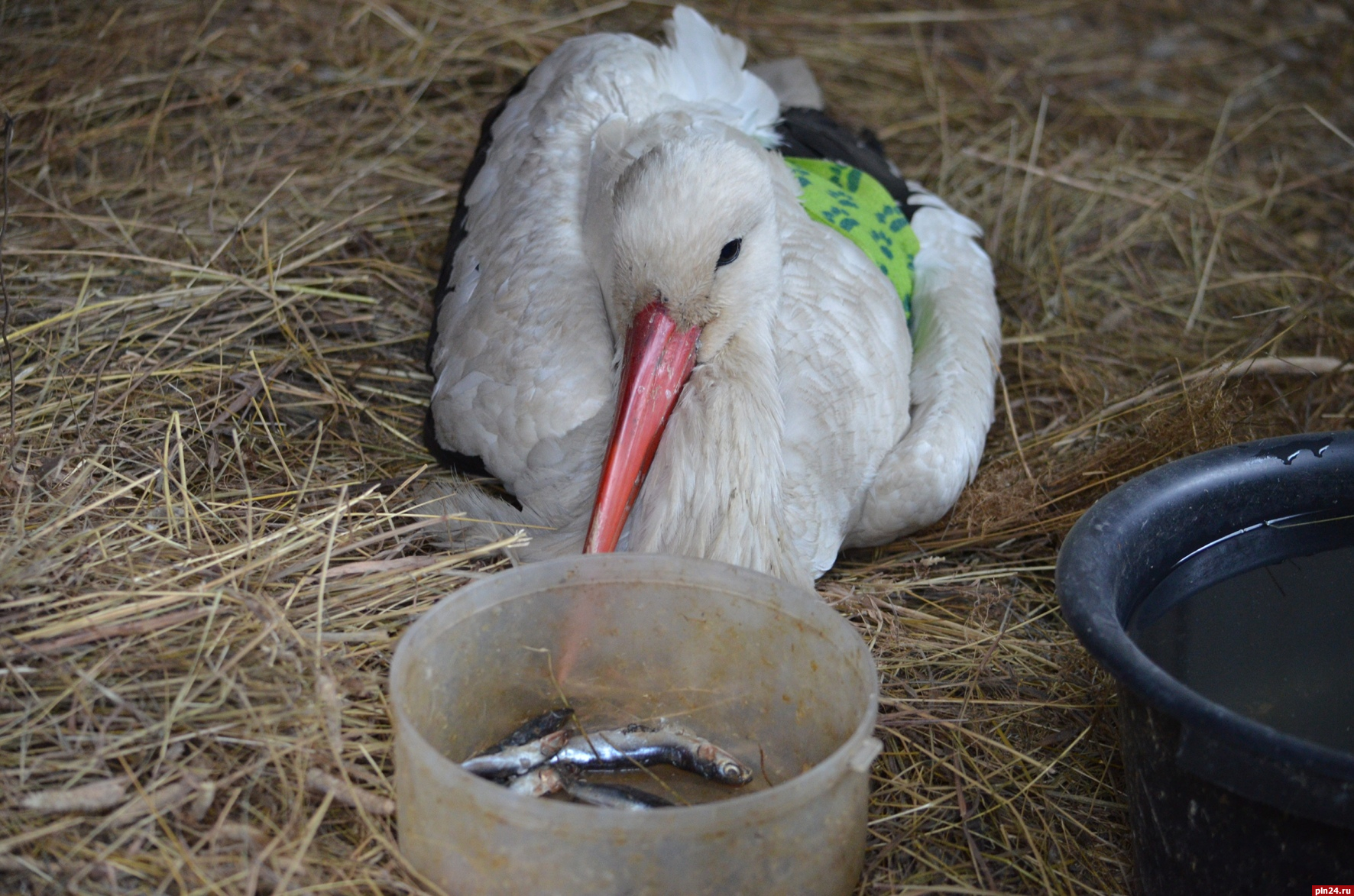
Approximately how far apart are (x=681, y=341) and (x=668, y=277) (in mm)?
149

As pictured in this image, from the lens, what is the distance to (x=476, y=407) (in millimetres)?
2611

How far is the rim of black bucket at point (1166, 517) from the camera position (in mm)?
1759

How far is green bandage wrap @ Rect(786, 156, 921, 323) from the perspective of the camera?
3133 millimetres

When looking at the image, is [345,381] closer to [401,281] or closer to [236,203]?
[401,281]

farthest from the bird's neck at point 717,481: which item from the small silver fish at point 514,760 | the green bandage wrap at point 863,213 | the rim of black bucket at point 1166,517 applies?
the green bandage wrap at point 863,213

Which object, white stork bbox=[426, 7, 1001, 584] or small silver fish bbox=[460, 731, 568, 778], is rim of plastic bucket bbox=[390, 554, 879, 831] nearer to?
small silver fish bbox=[460, 731, 568, 778]

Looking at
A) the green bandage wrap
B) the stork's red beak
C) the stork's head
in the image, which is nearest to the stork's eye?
the stork's head

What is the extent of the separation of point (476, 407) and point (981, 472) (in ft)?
4.24

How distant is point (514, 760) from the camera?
1.93 meters

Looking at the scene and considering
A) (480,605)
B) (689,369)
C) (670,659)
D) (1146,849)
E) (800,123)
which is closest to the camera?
(1146,849)

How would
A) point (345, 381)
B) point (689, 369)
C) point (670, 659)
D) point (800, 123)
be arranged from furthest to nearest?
point (800, 123) < point (345, 381) < point (689, 369) < point (670, 659)

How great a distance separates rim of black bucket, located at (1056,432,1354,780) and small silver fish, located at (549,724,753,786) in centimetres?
61

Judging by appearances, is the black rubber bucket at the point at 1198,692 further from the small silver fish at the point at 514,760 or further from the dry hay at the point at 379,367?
the small silver fish at the point at 514,760

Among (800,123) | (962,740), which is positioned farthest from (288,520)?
(800,123)
